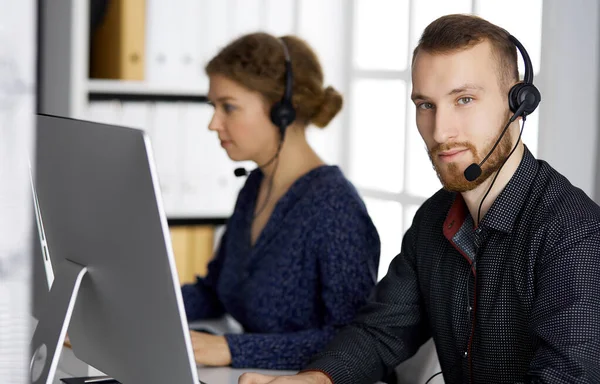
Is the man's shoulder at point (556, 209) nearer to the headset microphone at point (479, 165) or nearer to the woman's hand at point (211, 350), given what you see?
the headset microphone at point (479, 165)

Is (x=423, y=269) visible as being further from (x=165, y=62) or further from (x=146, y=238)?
(x=165, y=62)

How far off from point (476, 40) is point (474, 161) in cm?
19

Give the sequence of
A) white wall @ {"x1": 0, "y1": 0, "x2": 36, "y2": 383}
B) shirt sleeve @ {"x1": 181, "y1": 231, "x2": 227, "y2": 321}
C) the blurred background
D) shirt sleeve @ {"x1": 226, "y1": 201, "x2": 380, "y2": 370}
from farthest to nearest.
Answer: the blurred background
shirt sleeve @ {"x1": 181, "y1": 231, "x2": 227, "y2": 321}
shirt sleeve @ {"x1": 226, "y1": 201, "x2": 380, "y2": 370}
white wall @ {"x1": 0, "y1": 0, "x2": 36, "y2": 383}

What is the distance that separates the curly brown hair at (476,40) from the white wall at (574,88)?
581 millimetres

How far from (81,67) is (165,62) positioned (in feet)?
0.91

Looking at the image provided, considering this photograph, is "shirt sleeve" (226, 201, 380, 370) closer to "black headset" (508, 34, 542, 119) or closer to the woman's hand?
the woman's hand

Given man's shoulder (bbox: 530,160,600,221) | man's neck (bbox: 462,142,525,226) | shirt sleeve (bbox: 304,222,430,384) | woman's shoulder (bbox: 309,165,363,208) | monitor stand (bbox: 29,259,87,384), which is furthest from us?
woman's shoulder (bbox: 309,165,363,208)

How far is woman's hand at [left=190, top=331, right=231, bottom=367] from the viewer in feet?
5.13

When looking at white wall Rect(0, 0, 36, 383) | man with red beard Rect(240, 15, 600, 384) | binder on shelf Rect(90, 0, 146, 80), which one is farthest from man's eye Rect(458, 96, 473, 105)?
binder on shelf Rect(90, 0, 146, 80)

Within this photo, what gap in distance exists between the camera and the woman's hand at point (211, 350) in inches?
61.5

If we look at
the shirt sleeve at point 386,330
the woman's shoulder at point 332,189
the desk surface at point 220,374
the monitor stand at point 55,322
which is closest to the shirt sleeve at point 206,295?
the woman's shoulder at point 332,189

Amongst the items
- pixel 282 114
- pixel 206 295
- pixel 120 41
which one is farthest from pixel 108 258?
pixel 120 41

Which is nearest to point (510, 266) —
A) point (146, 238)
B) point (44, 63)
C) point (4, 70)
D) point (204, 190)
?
point (146, 238)

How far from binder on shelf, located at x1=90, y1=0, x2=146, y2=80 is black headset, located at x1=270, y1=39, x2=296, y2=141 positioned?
0.90 meters
